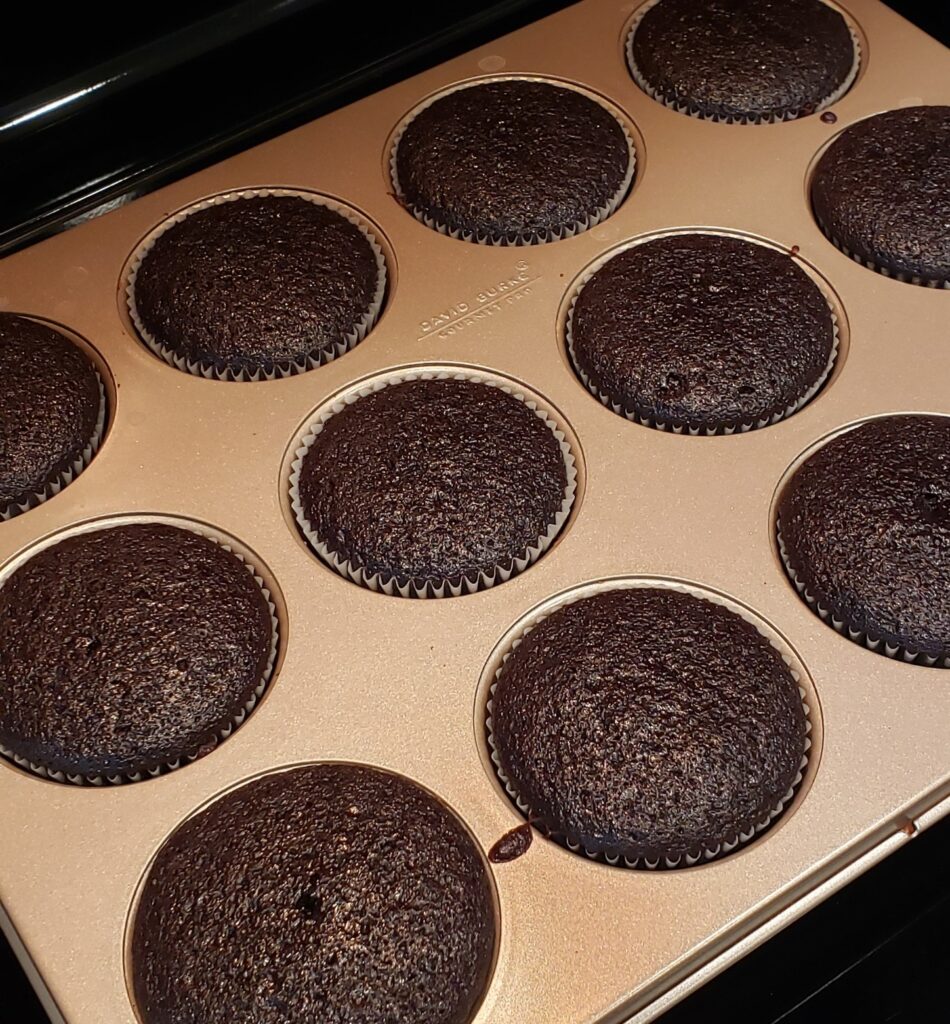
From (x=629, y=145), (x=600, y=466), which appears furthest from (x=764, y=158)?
(x=600, y=466)

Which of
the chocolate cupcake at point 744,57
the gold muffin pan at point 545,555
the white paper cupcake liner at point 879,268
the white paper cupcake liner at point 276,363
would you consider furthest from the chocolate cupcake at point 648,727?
the chocolate cupcake at point 744,57

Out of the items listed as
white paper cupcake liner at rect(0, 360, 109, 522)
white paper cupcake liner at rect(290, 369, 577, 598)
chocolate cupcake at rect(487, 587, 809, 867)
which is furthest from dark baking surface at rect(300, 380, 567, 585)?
white paper cupcake liner at rect(0, 360, 109, 522)

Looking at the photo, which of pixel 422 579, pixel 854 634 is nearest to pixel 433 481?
pixel 422 579

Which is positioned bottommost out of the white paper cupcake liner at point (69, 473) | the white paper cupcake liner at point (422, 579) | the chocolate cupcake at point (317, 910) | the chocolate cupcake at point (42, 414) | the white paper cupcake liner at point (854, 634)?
the white paper cupcake liner at point (854, 634)

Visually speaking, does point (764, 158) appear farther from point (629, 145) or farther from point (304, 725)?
point (304, 725)

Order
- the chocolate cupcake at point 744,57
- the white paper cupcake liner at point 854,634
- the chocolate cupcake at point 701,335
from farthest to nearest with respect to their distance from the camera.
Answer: the chocolate cupcake at point 744,57 → the chocolate cupcake at point 701,335 → the white paper cupcake liner at point 854,634

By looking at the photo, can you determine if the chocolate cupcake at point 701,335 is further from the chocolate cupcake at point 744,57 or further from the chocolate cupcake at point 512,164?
the chocolate cupcake at point 744,57

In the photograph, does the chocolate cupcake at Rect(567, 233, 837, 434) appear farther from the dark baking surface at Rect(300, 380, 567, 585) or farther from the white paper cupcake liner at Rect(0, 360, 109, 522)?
the white paper cupcake liner at Rect(0, 360, 109, 522)
